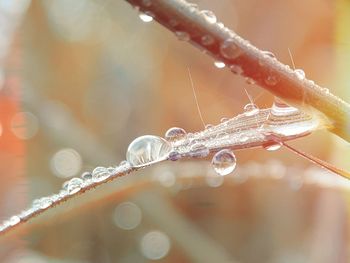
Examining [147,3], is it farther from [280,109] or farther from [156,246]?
[156,246]

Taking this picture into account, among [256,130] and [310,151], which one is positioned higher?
[310,151]

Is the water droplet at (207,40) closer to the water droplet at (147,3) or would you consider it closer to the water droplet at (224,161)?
the water droplet at (147,3)

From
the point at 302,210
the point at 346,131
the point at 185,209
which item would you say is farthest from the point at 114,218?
the point at 346,131

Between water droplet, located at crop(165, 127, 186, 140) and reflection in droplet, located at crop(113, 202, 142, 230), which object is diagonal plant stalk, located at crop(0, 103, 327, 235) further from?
reflection in droplet, located at crop(113, 202, 142, 230)

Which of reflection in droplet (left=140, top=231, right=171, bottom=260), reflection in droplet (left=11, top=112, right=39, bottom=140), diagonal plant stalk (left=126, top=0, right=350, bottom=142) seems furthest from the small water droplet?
reflection in droplet (left=11, top=112, right=39, bottom=140)

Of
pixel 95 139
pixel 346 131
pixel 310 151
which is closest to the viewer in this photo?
pixel 346 131

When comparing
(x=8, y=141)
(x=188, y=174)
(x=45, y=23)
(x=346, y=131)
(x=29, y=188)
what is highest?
(x=45, y=23)

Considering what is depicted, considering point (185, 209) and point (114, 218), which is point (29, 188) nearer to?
point (114, 218)
